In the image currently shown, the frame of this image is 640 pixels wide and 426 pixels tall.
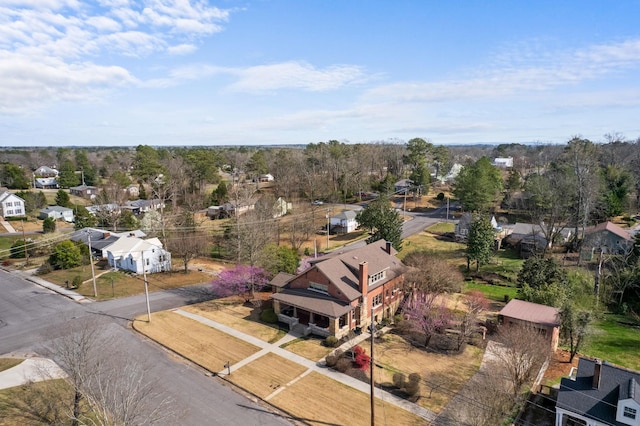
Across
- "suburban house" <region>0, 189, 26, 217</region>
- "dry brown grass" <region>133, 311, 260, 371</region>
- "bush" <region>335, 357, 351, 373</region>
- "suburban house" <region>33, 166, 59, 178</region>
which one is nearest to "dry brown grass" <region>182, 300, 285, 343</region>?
"dry brown grass" <region>133, 311, 260, 371</region>

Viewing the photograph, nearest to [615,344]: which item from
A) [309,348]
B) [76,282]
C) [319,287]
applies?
[319,287]

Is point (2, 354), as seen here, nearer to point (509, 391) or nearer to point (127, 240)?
point (127, 240)

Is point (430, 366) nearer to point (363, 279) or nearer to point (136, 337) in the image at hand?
point (363, 279)

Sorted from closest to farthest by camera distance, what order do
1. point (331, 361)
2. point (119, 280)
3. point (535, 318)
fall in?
point (331, 361)
point (535, 318)
point (119, 280)

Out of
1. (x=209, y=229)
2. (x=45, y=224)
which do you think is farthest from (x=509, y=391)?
(x=45, y=224)

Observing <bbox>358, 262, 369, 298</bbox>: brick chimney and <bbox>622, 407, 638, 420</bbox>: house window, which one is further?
<bbox>358, 262, 369, 298</bbox>: brick chimney

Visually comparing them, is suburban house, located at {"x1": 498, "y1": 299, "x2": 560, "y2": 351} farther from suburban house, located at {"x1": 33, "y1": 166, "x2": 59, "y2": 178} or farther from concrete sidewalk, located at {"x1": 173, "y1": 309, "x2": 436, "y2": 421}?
suburban house, located at {"x1": 33, "y1": 166, "x2": 59, "y2": 178}
